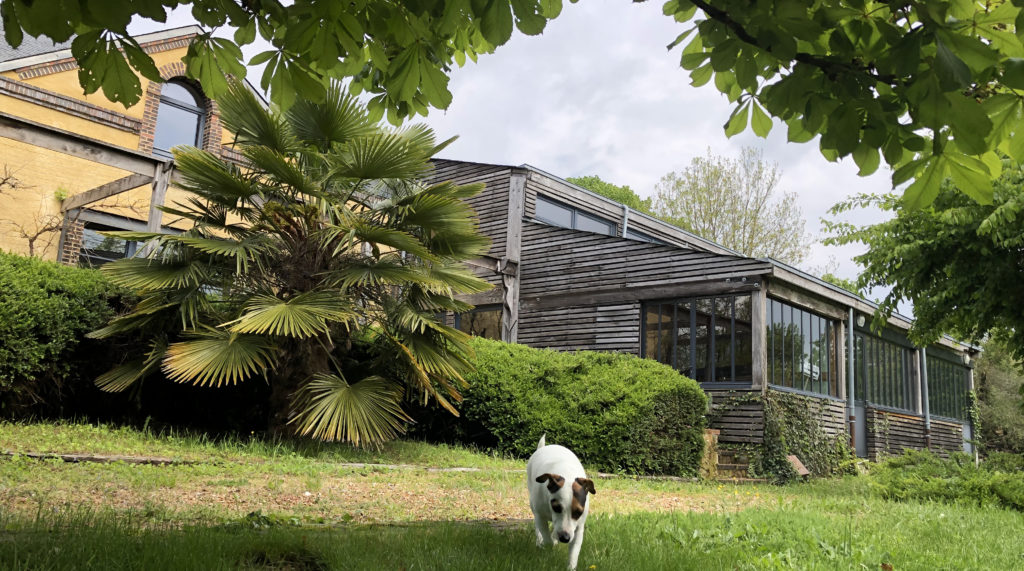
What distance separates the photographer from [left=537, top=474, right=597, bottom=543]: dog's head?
3.88 m

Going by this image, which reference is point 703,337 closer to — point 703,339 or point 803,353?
point 703,339

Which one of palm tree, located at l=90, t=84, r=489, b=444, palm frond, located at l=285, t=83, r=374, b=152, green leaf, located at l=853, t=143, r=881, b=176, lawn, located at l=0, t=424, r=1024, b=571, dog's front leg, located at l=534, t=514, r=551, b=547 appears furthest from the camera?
palm frond, located at l=285, t=83, r=374, b=152

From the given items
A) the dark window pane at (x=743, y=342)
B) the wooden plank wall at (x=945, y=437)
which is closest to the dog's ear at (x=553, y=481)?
the dark window pane at (x=743, y=342)

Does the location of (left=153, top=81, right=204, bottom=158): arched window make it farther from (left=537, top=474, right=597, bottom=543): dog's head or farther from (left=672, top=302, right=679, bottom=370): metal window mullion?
(left=537, top=474, right=597, bottom=543): dog's head

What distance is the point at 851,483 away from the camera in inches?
484

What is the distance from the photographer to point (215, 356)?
8383 millimetres

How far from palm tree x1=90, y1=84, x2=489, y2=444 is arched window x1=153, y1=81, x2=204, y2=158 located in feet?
27.3

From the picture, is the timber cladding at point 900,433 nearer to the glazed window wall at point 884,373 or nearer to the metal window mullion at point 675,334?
the glazed window wall at point 884,373

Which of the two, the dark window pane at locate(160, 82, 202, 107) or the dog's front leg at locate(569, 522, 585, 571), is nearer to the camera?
the dog's front leg at locate(569, 522, 585, 571)

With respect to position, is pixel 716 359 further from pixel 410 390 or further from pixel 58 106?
pixel 58 106

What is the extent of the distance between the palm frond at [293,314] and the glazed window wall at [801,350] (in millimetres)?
9340

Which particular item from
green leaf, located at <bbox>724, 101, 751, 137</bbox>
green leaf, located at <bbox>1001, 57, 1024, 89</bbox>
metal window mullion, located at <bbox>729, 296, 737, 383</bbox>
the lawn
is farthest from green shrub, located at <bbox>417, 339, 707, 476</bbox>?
green leaf, located at <bbox>1001, 57, 1024, 89</bbox>

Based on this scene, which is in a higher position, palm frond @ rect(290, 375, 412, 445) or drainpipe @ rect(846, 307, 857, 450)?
drainpipe @ rect(846, 307, 857, 450)

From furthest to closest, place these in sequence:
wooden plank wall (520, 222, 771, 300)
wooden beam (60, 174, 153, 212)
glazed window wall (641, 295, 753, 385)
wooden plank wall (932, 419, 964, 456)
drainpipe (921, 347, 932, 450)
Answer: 1. wooden plank wall (932, 419, 964, 456)
2. drainpipe (921, 347, 932, 450)
3. wooden plank wall (520, 222, 771, 300)
4. glazed window wall (641, 295, 753, 385)
5. wooden beam (60, 174, 153, 212)
